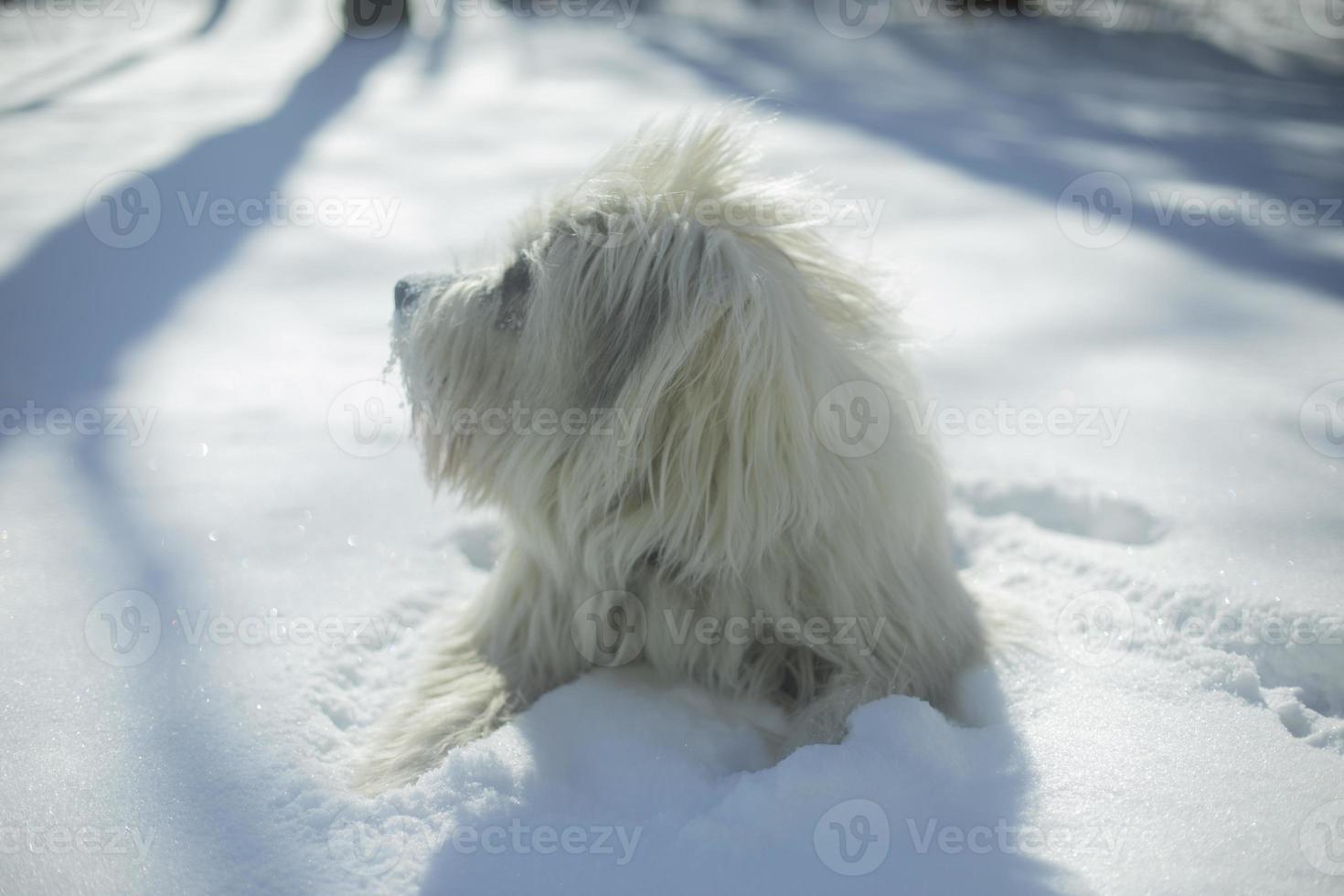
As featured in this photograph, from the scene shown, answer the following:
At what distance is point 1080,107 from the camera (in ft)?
19.8

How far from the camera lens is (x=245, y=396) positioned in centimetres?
309

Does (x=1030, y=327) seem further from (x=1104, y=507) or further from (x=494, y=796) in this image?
(x=494, y=796)

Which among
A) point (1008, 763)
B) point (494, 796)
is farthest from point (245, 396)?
point (1008, 763)

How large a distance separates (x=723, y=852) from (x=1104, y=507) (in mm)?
1574
